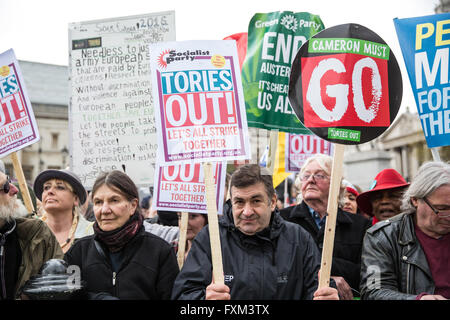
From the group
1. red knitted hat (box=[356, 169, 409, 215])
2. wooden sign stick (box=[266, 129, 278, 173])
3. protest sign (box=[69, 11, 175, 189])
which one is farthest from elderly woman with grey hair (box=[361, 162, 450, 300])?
protest sign (box=[69, 11, 175, 189])

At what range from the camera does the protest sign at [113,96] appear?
16.1ft

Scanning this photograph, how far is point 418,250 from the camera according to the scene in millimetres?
3070

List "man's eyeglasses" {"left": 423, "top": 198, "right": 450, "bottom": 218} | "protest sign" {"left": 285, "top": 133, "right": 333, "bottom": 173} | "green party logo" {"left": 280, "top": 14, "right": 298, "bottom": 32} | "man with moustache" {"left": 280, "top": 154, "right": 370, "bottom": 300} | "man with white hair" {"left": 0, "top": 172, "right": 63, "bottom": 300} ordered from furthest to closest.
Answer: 1. "protest sign" {"left": 285, "top": 133, "right": 333, "bottom": 173}
2. "green party logo" {"left": 280, "top": 14, "right": 298, "bottom": 32}
3. "man with moustache" {"left": 280, "top": 154, "right": 370, "bottom": 300}
4. "man with white hair" {"left": 0, "top": 172, "right": 63, "bottom": 300}
5. "man's eyeglasses" {"left": 423, "top": 198, "right": 450, "bottom": 218}

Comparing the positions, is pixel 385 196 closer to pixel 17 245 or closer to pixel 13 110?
pixel 17 245

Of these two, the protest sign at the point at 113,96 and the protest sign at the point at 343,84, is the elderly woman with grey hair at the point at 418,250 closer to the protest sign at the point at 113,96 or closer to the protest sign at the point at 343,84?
the protest sign at the point at 343,84

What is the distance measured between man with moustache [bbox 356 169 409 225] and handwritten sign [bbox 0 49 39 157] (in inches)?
114

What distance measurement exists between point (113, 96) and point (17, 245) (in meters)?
2.12

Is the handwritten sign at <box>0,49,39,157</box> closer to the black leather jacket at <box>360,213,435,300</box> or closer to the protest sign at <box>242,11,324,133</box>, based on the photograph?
the protest sign at <box>242,11,324,133</box>

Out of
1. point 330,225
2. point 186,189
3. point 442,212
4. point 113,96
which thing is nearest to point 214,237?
point 330,225

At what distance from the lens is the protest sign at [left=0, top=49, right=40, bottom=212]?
14.1 feet

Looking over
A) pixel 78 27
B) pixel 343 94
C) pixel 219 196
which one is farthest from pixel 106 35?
pixel 343 94

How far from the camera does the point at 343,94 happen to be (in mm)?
3252

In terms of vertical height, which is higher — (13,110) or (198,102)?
(13,110)

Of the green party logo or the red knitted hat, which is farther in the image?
the green party logo
